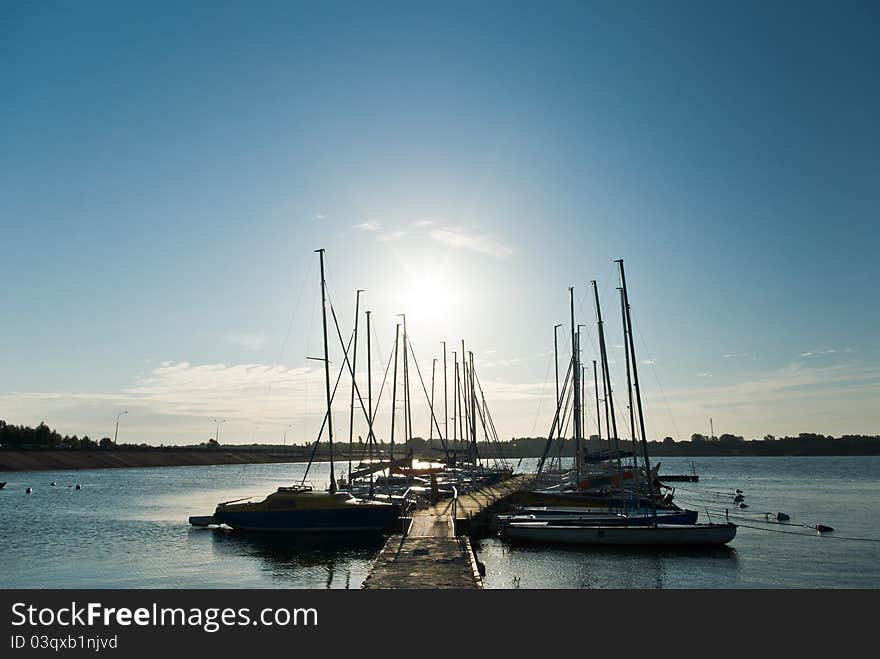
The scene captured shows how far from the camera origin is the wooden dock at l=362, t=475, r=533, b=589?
2067cm

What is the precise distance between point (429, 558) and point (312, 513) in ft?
58.2

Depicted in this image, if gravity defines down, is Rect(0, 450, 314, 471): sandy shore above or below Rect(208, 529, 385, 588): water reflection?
above

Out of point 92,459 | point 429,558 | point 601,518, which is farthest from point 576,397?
point 92,459

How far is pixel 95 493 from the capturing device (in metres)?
82.3

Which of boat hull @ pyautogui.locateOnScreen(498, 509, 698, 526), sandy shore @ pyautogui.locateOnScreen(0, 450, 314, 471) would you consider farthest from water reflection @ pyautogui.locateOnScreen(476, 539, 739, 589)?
sandy shore @ pyautogui.locateOnScreen(0, 450, 314, 471)

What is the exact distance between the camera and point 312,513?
4103 cm

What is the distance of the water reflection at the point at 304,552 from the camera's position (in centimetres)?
3069

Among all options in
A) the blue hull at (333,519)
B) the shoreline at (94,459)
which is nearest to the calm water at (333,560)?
the blue hull at (333,519)

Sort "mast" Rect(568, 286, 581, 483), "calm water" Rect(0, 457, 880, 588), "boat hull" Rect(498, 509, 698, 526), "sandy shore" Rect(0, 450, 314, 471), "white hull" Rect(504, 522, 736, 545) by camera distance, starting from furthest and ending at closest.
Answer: "sandy shore" Rect(0, 450, 314, 471) < "mast" Rect(568, 286, 581, 483) < "boat hull" Rect(498, 509, 698, 526) < "white hull" Rect(504, 522, 736, 545) < "calm water" Rect(0, 457, 880, 588)

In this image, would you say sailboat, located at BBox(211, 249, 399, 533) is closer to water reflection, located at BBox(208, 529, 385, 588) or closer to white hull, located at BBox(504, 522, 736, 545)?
water reflection, located at BBox(208, 529, 385, 588)

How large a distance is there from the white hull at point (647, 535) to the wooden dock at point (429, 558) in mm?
6084

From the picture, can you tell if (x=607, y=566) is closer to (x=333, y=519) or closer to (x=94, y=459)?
(x=333, y=519)

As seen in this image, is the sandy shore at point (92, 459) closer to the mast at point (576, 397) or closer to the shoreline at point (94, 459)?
the shoreline at point (94, 459)
